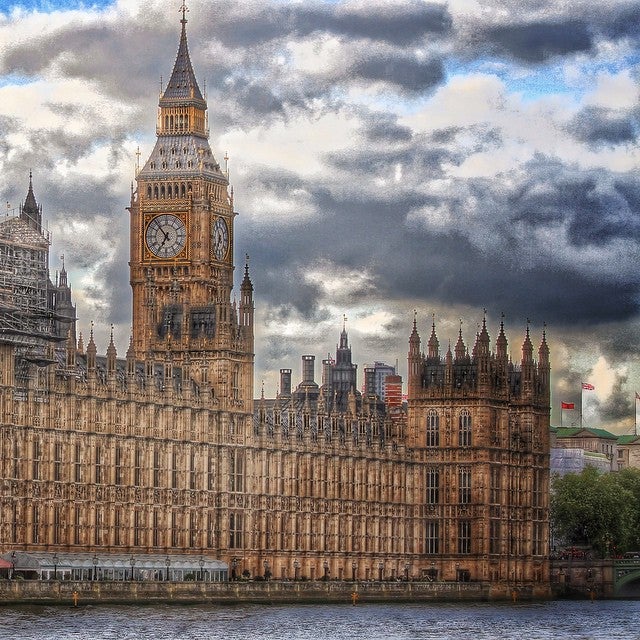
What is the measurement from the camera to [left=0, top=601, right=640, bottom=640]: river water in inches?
6422

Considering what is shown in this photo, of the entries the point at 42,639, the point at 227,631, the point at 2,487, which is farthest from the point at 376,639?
the point at 2,487

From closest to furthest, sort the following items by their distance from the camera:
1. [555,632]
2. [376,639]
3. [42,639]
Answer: [42,639], [376,639], [555,632]

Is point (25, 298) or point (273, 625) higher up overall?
point (25, 298)

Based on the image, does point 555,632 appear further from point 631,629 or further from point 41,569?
point 41,569

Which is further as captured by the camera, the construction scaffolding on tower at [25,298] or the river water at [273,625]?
the construction scaffolding on tower at [25,298]

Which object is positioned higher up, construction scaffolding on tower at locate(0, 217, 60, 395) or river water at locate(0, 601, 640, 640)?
construction scaffolding on tower at locate(0, 217, 60, 395)

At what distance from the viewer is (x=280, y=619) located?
184m

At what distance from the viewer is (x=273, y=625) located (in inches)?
6978

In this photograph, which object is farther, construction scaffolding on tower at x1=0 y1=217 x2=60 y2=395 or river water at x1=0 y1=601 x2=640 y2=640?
construction scaffolding on tower at x1=0 y1=217 x2=60 y2=395

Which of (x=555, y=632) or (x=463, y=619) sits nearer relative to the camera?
(x=555, y=632)

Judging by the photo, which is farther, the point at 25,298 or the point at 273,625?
the point at 25,298

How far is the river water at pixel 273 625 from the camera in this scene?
163m

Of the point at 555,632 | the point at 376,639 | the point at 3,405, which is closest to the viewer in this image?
the point at 376,639

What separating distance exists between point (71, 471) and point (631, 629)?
4162 centimetres
